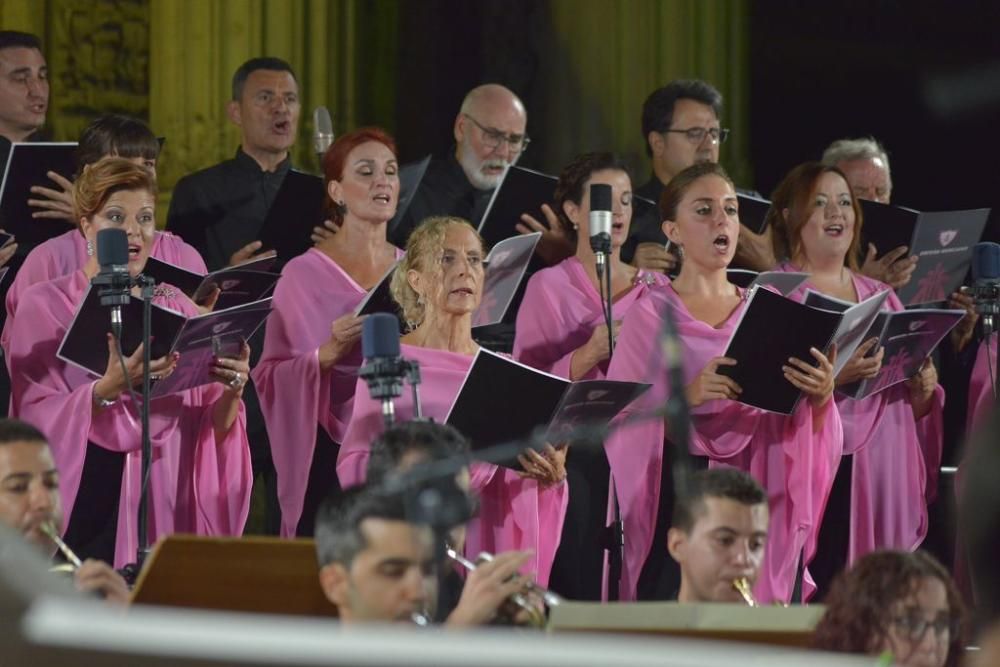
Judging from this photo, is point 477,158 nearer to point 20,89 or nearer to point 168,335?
point 20,89

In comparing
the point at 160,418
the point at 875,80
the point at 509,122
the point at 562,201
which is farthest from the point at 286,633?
the point at 875,80

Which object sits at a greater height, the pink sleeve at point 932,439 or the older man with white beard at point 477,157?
→ the older man with white beard at point 477,157

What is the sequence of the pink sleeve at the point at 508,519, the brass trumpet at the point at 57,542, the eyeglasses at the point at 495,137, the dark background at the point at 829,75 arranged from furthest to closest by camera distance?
the dark background at the point at 829,75, the eyeglasses at the point at 495,137, the pink sleeve at the point at 508,519, the brass trumpet at the point at 57,542

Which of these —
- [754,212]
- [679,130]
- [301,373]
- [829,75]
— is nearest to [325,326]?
[301,373]

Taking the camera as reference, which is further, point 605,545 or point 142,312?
point 605,545

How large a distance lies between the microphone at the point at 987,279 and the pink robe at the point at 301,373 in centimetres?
170

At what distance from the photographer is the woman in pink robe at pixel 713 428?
16.0 feet

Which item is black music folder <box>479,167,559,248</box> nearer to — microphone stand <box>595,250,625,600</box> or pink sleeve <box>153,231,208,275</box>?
microphone stand <box>595,250,625,600</box>

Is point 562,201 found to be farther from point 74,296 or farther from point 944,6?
point 944,6

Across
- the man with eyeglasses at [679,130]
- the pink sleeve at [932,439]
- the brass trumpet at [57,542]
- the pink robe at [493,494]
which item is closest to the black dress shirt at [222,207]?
the pink robe at [493,494]

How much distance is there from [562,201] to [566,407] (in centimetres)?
120

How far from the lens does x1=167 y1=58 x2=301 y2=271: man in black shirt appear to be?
18.5ft

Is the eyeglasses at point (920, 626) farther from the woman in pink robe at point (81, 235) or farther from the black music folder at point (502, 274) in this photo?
the woman in pink robe at point (81, 235)

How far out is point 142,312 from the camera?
4289 mm
